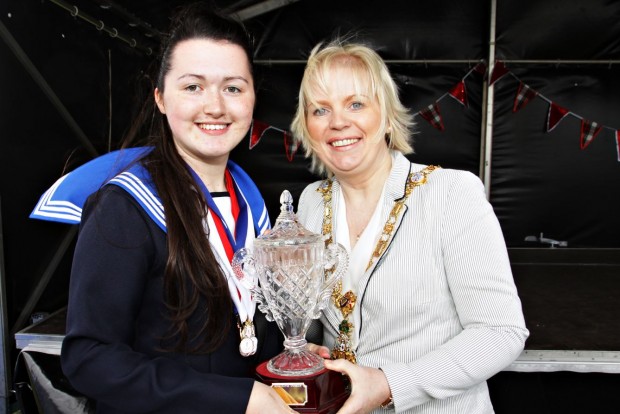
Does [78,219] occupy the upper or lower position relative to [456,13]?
lower

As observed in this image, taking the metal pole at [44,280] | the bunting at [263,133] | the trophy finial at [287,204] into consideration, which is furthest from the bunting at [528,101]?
the trophy finial at [287,204]

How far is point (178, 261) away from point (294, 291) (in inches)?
10.4

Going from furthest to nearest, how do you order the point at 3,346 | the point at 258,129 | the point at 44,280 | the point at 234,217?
the point at 258,129 → the point at 44,280 → the point at 3,346 → the point at 234,217

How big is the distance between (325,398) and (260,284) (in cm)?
28

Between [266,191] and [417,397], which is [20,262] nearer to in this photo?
[417,397]

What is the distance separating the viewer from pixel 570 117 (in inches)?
172

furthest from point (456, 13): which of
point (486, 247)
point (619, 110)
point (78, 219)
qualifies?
point (78, 219)

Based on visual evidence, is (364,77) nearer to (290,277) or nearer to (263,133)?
(290,277)

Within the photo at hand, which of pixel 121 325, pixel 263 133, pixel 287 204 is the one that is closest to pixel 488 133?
pixel 263 133

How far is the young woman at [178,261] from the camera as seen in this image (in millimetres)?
932

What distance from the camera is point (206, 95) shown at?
1.11m

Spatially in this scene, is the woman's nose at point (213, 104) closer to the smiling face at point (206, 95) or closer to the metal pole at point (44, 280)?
the smiling face at point (206, 95)

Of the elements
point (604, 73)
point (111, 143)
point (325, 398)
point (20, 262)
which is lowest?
point (325, 398)

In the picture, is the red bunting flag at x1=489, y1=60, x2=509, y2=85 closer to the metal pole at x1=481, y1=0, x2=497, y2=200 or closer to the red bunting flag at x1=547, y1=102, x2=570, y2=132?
the metal pole at x1=481, y1=0, x2=497, y2=200
